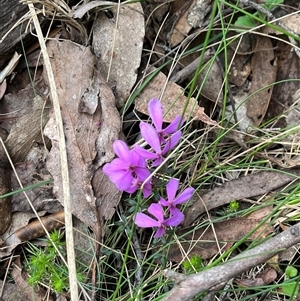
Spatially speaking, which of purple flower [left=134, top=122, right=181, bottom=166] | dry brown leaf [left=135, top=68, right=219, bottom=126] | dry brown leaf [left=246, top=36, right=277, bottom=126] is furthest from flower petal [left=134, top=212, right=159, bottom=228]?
dry brown leaf [left=246, top=36, right=277, bottom=126]

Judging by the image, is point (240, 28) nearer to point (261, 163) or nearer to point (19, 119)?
point (261, 163)

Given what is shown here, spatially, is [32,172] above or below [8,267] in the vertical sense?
above

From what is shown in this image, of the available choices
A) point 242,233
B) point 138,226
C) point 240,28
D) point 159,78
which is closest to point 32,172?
point 138,226

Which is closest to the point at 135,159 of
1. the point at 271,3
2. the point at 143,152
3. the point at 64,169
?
the point at 143,152

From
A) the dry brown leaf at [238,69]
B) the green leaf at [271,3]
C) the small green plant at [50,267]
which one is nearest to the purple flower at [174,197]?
the small green plant at [50,267]

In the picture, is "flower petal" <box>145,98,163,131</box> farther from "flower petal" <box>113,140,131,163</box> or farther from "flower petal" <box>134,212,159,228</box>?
"flower petal" <box>134,212,159,228</box>
